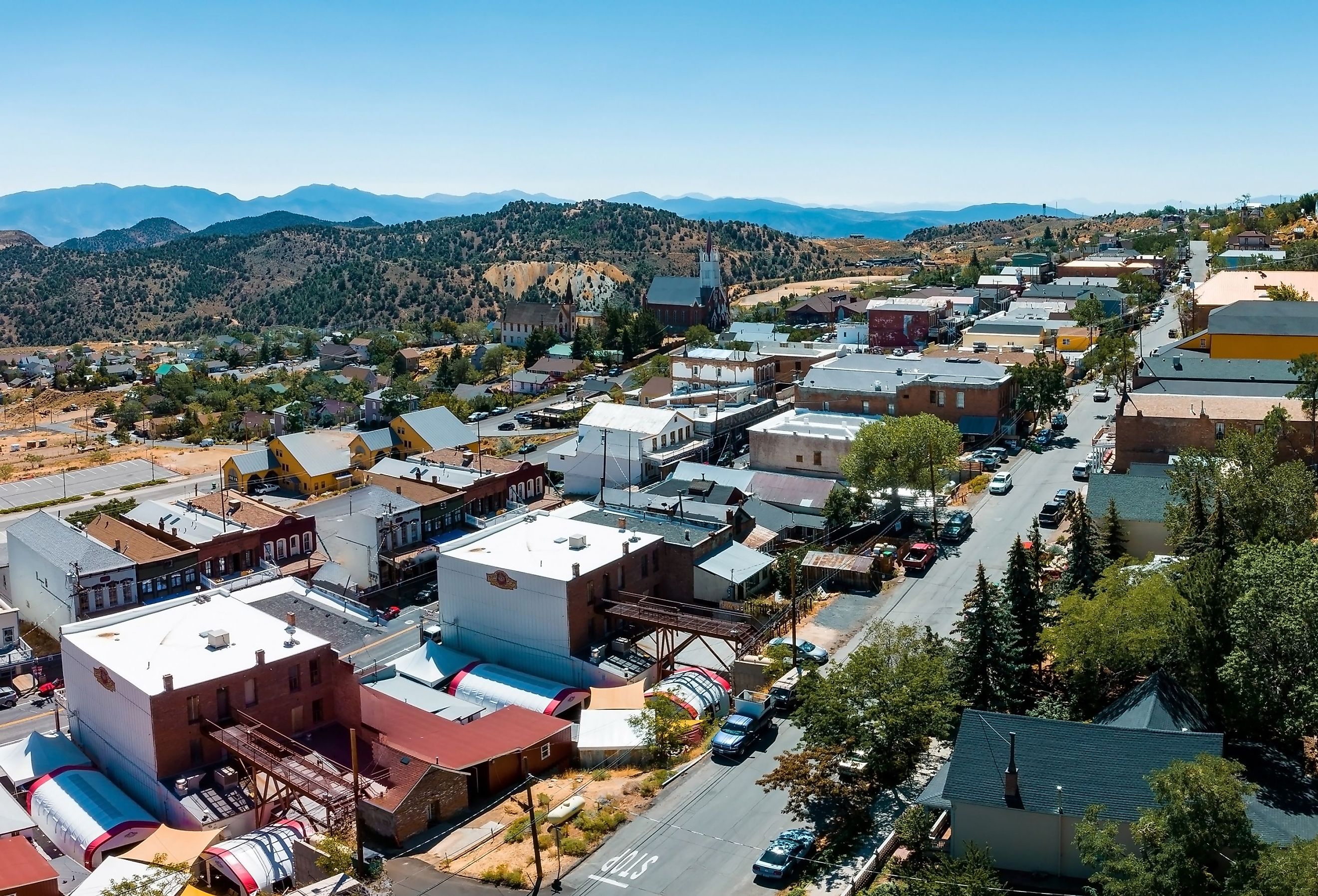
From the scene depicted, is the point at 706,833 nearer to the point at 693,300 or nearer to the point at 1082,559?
the point at 1082,559

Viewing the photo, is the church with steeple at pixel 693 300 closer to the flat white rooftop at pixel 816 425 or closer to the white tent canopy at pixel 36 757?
the flat white rooftop at pixel 816 425

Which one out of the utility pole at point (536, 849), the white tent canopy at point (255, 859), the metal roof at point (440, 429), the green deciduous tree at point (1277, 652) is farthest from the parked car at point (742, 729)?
the metal roof at point (440, 429)

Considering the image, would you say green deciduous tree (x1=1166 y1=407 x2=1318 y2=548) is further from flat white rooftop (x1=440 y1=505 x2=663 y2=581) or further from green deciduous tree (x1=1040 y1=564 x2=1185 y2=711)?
flat white rooftop (x1=440 y1=505 x2=663 y2=581)

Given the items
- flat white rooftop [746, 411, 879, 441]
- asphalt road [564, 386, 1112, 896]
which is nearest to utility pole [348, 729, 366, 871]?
asphalt road [564, 386, 1112, 896]

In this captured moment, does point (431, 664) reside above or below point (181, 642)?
below

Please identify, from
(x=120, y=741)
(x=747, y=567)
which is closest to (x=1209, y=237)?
(x=747, y=567)

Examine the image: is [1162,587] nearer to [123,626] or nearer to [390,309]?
[123,626]

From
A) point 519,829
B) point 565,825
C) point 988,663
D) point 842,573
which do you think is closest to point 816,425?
point 842,573
